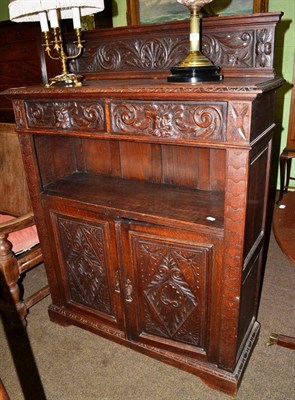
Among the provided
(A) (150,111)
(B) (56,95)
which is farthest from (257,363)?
(B) (56,95)

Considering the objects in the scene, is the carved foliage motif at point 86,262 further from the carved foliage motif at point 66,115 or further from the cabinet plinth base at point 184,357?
the carved foliage motif at point 66,115

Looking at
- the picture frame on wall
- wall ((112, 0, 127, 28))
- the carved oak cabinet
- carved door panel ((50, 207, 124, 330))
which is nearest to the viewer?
the carved oak cabinet

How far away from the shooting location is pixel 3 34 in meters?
3.76

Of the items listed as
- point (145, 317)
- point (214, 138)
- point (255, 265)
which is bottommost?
point (145, 317)

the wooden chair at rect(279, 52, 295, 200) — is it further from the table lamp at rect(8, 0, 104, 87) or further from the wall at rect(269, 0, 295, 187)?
the table lamp at rect(8, 0, 104, 87)

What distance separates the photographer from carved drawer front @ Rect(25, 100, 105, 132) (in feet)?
5.08

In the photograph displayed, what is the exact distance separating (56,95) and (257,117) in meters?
0.90

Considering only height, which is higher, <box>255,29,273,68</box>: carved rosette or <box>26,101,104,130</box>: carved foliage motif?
<box>255,29,273,68</box>: carved rosette

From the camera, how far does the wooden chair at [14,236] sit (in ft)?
6.70

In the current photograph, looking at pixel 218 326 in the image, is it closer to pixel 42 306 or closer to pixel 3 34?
pixel 42 306

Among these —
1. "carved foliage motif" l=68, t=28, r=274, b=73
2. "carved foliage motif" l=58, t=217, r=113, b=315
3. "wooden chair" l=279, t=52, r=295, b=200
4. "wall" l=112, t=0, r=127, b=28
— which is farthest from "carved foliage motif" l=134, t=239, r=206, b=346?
"wall" l=112, t=0, r=127, b=28

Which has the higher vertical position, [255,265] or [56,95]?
[56,95]

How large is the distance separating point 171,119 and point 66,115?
56 centimetres

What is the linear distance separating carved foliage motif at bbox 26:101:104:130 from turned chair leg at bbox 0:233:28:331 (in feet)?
2.35
